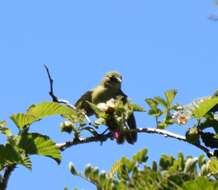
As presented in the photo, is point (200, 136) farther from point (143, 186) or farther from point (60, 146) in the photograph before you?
point (143, 186)

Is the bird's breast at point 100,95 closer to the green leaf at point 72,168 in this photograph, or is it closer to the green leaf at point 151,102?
the green leaf at point 151,102

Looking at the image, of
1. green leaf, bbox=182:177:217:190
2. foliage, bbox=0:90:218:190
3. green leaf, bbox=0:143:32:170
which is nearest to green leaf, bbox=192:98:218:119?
foliage, bbox=0:90:218:190

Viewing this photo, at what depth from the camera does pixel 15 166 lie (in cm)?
243

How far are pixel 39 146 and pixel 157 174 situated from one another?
0.68 meters

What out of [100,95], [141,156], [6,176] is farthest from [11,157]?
[100,95]

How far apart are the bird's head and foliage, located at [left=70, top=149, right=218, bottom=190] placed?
12.2 feet

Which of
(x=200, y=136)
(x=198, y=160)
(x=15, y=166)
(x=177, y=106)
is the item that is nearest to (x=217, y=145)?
(x=200, y=136)

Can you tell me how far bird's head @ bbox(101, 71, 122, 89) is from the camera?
5875mm

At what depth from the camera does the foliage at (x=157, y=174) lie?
183 cm

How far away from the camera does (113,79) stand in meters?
6.17

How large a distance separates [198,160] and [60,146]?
2.39 ft

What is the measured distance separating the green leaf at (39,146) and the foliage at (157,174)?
0.37 m

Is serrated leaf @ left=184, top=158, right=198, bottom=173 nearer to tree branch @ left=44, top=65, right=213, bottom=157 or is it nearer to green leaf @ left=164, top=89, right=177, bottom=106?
tree branch @ left=44, top=65, right=213, bottom=157

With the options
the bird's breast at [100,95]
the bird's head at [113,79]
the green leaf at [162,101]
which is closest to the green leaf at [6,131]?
the green leaf at [162,101]
